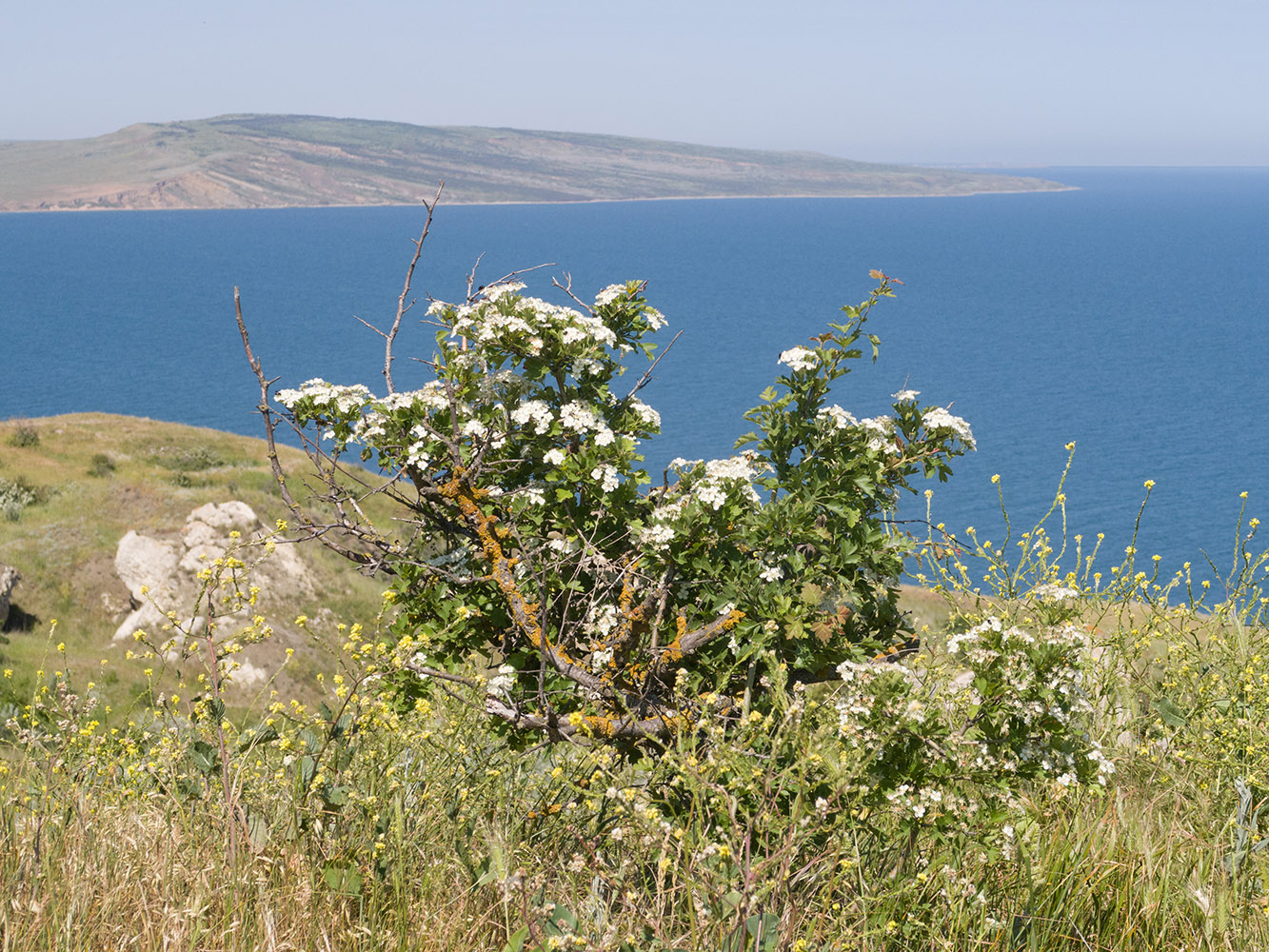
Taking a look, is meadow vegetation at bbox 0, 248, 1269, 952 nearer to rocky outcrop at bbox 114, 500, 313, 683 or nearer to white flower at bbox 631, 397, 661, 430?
white flower at bbox 631, 397, 661, 430

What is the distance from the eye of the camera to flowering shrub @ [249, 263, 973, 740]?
15.4 feet

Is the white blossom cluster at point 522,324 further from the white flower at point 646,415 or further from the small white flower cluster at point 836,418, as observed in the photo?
the small white flower cluster at point 836,418

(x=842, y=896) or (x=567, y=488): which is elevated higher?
(x=567, y=488)

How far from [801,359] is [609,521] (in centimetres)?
146

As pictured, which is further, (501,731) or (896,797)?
(501,731)

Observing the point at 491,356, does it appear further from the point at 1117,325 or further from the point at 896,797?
the point at 1117,325

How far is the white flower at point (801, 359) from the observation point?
16.1 ft

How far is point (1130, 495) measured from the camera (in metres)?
80.4

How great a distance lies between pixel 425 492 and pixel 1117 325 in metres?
172

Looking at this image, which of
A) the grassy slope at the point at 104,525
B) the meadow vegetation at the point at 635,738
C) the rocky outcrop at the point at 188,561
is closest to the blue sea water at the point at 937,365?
the grassy slope at the point at 104,525

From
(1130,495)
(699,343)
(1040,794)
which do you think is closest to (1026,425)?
(1130,495)

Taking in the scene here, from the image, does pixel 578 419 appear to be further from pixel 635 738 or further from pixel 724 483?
pixel 635 738

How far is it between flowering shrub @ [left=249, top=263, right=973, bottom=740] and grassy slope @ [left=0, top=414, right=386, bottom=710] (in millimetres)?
24885

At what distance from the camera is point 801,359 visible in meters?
4.90
